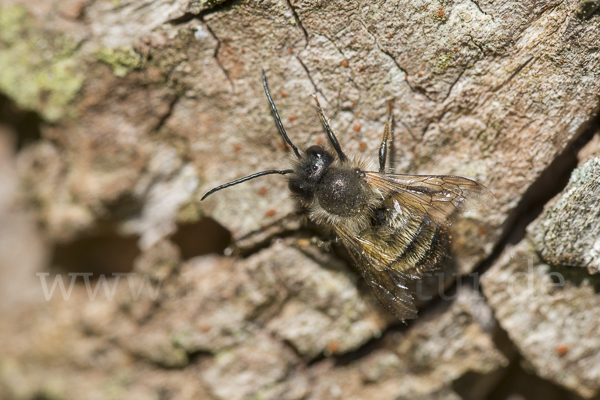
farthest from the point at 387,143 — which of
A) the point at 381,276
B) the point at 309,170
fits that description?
the point at 381,276

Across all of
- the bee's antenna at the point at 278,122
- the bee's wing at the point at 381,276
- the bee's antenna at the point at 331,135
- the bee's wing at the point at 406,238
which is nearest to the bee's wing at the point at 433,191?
the bee's wing at the point at 406,238

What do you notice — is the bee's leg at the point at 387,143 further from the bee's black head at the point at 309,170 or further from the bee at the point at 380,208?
the bee's black head at the point at 309,170

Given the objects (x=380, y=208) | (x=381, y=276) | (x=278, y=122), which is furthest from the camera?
(x=380, y=208)

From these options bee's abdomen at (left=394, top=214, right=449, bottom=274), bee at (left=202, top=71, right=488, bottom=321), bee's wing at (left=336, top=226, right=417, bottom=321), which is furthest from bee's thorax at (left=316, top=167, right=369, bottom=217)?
bee's abdomen at (left=394, top=214, right=449, bottom=274)

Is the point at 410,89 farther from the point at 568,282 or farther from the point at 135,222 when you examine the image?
the point at 135,222

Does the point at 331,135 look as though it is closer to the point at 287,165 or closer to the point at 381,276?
the point at 287,165

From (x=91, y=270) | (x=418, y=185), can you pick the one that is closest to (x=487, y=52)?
(x=418, y=185)
